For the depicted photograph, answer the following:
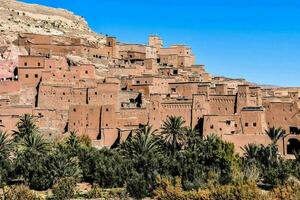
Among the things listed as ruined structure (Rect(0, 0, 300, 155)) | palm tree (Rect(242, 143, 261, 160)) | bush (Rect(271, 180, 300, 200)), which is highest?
ruined structure (Rect(0, 0, 300, 155))

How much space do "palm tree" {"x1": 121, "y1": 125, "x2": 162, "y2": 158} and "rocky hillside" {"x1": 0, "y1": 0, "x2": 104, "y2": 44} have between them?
68.4 feet

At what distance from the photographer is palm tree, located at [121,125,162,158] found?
42.4m

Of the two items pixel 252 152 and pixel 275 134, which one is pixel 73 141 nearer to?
pixel 252 152

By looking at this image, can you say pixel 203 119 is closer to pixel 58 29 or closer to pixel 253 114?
pixel 253 114

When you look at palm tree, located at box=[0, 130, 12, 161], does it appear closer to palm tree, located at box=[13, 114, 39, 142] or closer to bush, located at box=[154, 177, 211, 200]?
palm tree, located at box=[13, 114, 39, 142]

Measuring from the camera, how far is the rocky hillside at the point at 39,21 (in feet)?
209

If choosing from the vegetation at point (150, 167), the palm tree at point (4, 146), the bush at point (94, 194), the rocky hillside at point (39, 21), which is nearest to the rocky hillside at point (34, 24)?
the rocky hillside at point (39, 21)

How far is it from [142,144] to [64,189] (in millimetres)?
9674

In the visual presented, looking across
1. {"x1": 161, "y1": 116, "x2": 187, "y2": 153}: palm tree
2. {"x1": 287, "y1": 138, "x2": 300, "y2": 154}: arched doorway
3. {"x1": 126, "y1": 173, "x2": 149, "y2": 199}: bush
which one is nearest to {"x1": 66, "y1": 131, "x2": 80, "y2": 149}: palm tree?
{"x1": 161, "y1": 116, "x2": 187, "y2": 153}: palm tree

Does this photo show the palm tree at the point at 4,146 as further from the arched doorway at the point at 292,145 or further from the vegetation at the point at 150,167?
the arched doorway at the point at 292,145

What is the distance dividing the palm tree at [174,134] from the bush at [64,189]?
10.3 meters

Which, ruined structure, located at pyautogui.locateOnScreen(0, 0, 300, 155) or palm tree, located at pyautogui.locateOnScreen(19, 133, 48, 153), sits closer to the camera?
palm tree, located at pyautogui.locateOnScreen(19, 133, 48, 153)

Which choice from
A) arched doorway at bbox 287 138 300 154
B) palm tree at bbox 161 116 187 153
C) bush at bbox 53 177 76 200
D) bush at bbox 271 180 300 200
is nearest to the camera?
bush at bbox 271 180 300 200

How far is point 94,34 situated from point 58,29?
4.79 meters
